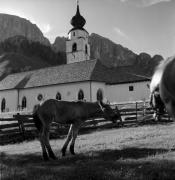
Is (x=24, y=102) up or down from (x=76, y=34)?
down

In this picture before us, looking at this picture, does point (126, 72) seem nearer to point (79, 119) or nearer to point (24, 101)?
point (24, 101)

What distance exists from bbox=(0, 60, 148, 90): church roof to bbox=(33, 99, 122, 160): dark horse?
30545 millimetres

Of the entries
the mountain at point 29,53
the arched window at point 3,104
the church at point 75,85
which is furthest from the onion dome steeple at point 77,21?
the mountain at point 29,53

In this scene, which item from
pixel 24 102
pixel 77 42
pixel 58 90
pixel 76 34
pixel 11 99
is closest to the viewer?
pixel 58 90

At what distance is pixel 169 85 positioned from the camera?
90.6 inches

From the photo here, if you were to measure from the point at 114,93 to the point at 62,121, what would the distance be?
33.5 m

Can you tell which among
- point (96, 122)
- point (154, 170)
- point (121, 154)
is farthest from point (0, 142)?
point (154, 170)

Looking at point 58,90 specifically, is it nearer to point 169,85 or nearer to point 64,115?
point 64,115

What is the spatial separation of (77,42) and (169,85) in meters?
60.6

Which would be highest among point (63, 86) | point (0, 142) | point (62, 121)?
point (63, 86)

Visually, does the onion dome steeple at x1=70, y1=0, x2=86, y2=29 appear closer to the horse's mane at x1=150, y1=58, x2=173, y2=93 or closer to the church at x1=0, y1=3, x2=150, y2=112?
the church at x1=0, y1=3, x2=150, y2=112

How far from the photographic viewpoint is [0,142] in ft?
51.4

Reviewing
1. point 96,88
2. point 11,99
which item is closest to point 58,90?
point 96,88

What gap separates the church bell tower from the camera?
6116 centimetres
